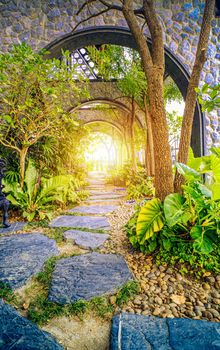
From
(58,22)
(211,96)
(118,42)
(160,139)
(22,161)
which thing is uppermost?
(58,22)

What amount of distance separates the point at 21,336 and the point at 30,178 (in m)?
2.77

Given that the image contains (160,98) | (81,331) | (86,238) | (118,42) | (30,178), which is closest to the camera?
(81,331)

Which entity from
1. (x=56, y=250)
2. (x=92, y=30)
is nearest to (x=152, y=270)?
(x=56, y=250)

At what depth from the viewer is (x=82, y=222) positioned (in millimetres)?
3064

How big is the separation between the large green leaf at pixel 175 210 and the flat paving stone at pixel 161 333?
0.63 m

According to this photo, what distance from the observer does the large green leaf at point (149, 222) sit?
1.70m

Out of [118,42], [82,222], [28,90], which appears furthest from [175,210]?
[118,42]

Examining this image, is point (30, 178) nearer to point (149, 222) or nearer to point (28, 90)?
point (28, 90)

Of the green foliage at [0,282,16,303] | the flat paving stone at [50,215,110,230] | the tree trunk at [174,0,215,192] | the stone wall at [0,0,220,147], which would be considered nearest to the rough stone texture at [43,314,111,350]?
the green foliage at [0,282,16,303]

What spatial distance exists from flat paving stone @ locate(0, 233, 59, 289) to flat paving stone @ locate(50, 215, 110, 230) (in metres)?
0.58

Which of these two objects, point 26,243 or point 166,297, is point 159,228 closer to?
point 166,297

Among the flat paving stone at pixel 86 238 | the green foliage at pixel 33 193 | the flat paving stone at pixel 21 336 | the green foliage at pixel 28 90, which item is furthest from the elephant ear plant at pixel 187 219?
the green foliage at pixel 28 90

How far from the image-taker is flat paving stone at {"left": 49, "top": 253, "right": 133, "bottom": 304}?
1.29 metres

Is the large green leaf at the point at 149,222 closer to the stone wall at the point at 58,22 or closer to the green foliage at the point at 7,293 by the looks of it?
the green foliage at the point at 7,293
